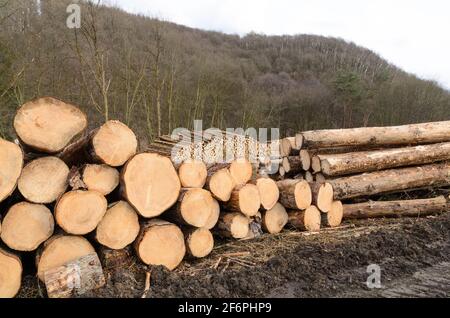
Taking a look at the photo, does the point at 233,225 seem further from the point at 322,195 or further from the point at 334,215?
the point at 334,215

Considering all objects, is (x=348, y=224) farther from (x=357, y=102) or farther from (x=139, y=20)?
(x=139, y=20)

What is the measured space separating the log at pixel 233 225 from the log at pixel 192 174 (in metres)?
0.54

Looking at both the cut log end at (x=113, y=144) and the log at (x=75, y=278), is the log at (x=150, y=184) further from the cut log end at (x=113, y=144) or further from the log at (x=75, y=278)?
the log at (x=75, y=278)

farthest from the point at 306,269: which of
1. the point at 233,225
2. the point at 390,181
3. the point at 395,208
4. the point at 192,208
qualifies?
the point at 390,181

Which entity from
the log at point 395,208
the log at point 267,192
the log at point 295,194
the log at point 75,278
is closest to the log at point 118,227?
the log at point 75,278

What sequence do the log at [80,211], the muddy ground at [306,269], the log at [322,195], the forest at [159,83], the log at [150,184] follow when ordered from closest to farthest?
the muddy ground at [306,269] → the log at [80,211] → the log at [150,184] → the log at [322,195] → the forest at [159,83]

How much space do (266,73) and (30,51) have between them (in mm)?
42251

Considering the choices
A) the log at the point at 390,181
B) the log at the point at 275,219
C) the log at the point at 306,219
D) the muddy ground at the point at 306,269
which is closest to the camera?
the muddy ground at the point at 306,269

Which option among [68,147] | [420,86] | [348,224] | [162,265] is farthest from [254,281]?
[420,86]

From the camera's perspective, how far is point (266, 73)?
56.6 meters

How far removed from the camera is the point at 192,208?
15.0 feet

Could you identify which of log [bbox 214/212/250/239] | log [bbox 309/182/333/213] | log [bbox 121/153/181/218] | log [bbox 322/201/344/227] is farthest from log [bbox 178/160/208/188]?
log [bbox 322/201/344/227]

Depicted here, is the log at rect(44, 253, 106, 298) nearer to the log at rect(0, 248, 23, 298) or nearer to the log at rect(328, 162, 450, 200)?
the log at rect(0, 248, 23, 298)

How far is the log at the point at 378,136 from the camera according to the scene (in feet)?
22.1
